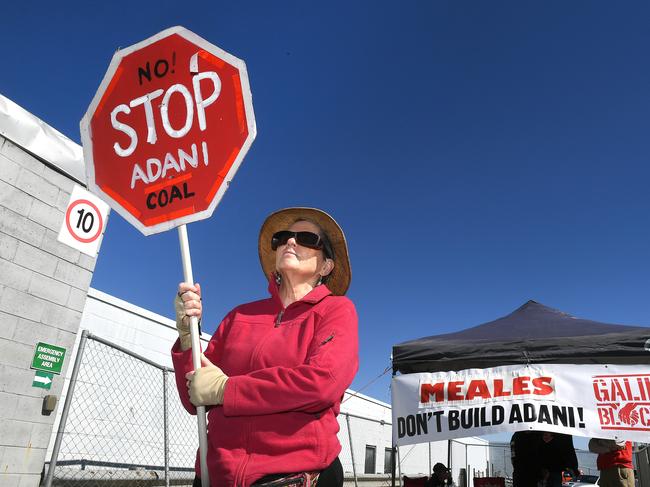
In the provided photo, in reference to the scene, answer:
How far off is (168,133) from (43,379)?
145 inches

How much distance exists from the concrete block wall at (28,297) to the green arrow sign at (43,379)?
0.04m

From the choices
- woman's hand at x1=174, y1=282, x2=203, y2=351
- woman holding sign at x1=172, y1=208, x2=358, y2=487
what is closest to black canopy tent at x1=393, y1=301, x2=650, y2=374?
woman holding sign at x1=172, y1=208, x2=358, y2=487

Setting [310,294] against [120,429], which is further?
[120,429]

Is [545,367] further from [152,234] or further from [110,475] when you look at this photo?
[110,475]

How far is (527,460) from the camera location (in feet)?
19.4

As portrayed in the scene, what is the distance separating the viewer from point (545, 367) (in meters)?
4.71

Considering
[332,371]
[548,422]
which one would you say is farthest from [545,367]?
[332,371]

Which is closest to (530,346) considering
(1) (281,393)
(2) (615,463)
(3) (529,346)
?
(3) (529,346)

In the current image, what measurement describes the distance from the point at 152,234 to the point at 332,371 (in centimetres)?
90

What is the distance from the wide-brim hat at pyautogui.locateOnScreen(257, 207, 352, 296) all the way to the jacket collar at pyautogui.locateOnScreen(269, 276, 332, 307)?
31cm

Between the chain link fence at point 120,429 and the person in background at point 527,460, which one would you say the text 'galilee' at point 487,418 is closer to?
the person in background at point 527,460

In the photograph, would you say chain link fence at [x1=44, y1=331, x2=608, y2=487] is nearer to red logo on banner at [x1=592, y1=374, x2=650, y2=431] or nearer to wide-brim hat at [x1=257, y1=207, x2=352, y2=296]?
red logo on banner at [x1=592, y1=374, x2=650, y2=431]

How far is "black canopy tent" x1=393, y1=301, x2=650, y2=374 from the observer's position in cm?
462

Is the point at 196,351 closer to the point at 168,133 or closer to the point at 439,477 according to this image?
the point at 168,133
